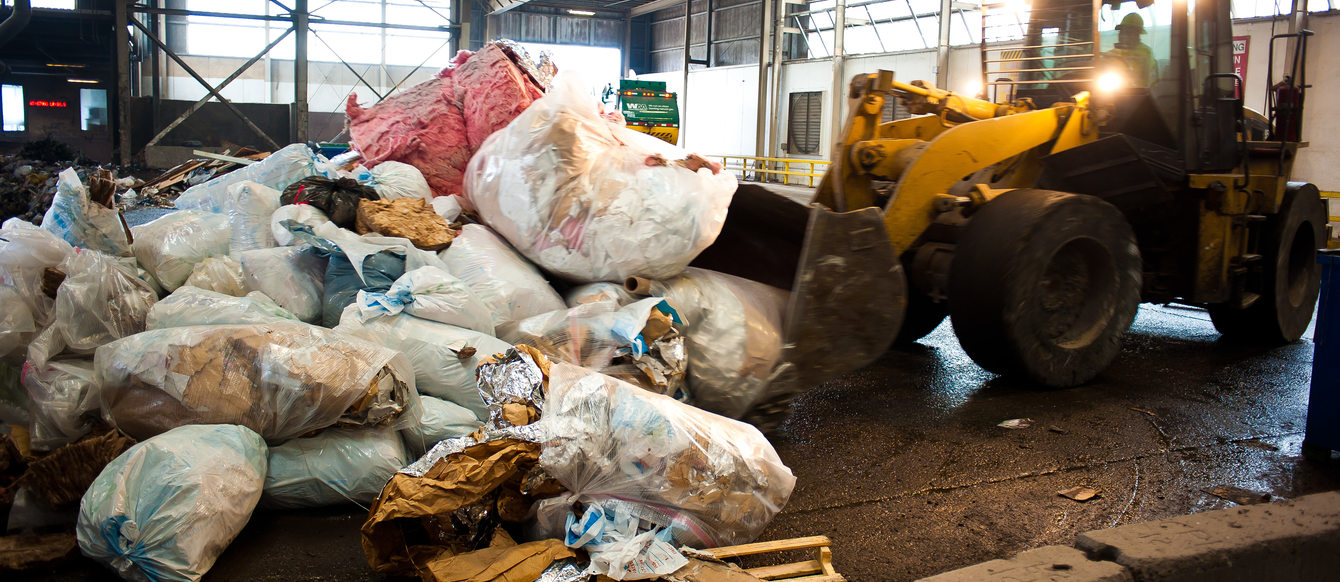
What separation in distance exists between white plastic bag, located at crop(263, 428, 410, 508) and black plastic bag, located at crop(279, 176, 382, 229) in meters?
1.58

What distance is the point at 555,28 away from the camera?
29.6m

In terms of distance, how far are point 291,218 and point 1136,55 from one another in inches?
177

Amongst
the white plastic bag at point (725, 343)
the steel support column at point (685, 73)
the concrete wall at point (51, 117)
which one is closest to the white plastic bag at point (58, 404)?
the white plastic bag at point (725, 343)

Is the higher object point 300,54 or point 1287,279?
point 300,54

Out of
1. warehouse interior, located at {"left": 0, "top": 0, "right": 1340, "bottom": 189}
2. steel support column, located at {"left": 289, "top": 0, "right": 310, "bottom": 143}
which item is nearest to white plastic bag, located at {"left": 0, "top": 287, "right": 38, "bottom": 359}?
warehouse interior, located at {"left": 0, "top": 0, "right": 1340, "bottom": 189}

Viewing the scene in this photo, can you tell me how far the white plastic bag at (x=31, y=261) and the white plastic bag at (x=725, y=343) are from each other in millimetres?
2195

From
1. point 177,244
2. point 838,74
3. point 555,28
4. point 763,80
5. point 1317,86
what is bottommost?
point 177,244

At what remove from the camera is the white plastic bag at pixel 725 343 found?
3506 millimetres

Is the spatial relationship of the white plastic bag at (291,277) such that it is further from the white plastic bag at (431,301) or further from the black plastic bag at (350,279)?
the white plastic bag at (431,301)

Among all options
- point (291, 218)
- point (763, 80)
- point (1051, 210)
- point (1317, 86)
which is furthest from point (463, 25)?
point (1051, 210)

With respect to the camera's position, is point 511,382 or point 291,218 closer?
point 511,382

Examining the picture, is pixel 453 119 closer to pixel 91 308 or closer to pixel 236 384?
pixel 91 308

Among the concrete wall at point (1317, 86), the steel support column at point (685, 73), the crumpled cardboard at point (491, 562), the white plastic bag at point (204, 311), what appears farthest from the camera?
the steel support column at point (685, 73)

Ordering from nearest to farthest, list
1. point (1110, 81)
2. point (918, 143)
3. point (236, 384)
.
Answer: point (236, 384)
point (918, 143)
point (1110, 81)
